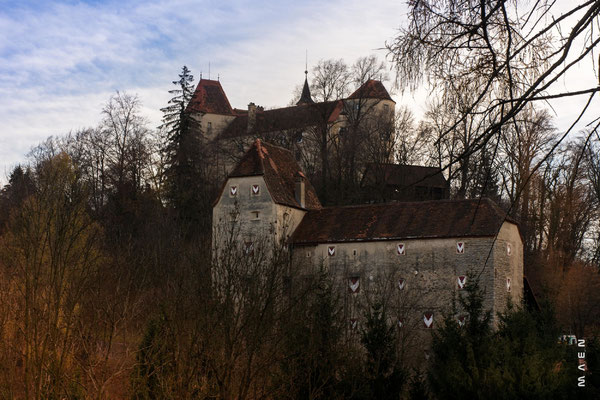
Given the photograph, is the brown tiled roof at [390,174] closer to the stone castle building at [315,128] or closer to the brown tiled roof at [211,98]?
the stone castle building at [315,128]

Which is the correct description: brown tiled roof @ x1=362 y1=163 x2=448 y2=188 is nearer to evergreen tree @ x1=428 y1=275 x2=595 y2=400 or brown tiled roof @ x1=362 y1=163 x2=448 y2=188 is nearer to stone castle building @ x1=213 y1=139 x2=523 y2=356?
stone castle building @ x1=213 y1=139 x2=523 y2=356

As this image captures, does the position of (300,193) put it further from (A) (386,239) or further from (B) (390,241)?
(B) (390,241)

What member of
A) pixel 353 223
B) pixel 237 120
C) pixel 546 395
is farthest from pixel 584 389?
pixel 237 120

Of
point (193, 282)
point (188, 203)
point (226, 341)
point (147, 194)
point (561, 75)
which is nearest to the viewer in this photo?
point (561, 75)

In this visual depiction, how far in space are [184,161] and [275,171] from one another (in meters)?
14.6

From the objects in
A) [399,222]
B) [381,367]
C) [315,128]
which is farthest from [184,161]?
[381,367]

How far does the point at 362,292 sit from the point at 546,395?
14659mm

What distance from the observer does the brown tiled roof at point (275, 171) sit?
102 ft

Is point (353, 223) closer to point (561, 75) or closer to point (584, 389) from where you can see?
point (584, 389)

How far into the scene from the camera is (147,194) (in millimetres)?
46969

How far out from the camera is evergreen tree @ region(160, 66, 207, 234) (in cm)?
4291

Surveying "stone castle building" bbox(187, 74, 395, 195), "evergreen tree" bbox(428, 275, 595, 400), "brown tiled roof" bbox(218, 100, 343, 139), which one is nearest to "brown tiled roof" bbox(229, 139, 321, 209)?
"stone castle building" bbox(187, 74, 395, 195)

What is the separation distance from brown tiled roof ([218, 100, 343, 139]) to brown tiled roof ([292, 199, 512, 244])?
661 inches

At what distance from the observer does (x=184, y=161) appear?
45.6 metres
